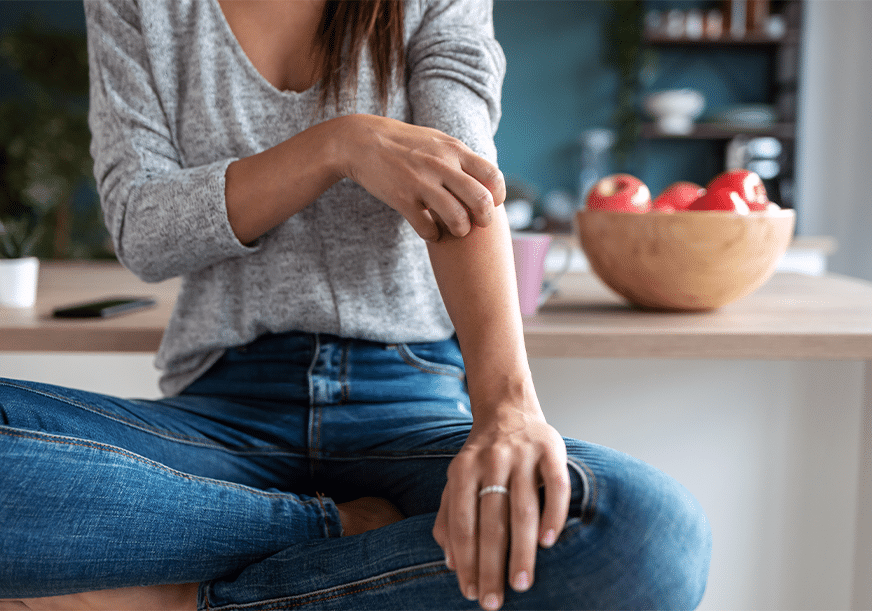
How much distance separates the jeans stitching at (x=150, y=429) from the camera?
622 mm

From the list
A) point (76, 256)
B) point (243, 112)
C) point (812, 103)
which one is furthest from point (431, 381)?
point (812, 103)

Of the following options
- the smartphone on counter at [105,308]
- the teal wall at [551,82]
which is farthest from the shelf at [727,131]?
the smartphone on counter at [105,308]

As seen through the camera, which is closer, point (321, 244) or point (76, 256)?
point (321, 244)

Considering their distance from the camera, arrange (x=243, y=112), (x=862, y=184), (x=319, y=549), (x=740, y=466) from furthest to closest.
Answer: (x=862, y=184) < (x=740, y=466) < (x=243, y=112) < (x=319, y=549)

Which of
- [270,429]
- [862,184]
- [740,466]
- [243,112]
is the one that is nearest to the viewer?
[270,429]

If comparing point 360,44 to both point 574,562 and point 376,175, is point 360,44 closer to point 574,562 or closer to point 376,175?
point 376,175

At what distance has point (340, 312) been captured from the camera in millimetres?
773

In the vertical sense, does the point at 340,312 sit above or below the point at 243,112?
below

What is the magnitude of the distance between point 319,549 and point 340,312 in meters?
0.27

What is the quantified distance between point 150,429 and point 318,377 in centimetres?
17

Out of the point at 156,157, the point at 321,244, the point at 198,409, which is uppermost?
the point at 156,157

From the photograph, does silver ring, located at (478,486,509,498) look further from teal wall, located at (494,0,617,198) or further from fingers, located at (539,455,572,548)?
teal wall, located at (494,0,617,198)

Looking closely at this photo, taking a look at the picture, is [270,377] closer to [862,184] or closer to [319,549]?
[319,549]

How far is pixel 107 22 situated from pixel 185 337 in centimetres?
38
